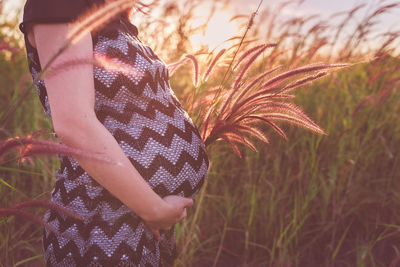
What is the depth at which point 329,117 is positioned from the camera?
8.34 feet

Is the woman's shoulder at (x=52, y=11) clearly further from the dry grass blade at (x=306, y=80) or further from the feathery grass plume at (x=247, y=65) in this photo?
the dry grass blade at (x=306, y=80)

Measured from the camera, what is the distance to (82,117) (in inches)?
34.3

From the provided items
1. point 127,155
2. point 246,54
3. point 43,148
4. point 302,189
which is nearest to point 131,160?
point 127,155

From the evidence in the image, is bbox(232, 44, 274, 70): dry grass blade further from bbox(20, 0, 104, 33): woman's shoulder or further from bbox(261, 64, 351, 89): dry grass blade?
bbox(20, 0, 104, 33): woman's shoulder

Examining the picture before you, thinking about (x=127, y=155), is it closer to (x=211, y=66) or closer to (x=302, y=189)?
(x=211, y=66)

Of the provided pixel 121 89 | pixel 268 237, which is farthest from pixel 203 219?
pixel 121 89

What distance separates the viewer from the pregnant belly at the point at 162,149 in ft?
3.46

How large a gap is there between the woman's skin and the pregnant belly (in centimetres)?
12

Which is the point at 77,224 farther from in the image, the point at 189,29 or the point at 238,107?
the point at 189,29

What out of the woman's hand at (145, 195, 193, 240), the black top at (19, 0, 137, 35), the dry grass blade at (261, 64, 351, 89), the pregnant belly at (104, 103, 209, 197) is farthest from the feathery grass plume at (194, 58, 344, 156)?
the black top at (19, 0, 137, 35)

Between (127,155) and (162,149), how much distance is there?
109mm

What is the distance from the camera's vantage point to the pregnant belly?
1.06 metres

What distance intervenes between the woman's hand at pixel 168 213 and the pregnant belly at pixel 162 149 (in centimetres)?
4

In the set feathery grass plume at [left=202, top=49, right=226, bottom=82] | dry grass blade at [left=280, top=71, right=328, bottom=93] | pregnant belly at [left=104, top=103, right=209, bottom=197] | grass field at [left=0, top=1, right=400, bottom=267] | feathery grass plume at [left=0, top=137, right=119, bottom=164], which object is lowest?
grass field at [left=0, top=1, right=400, bottom=267]
